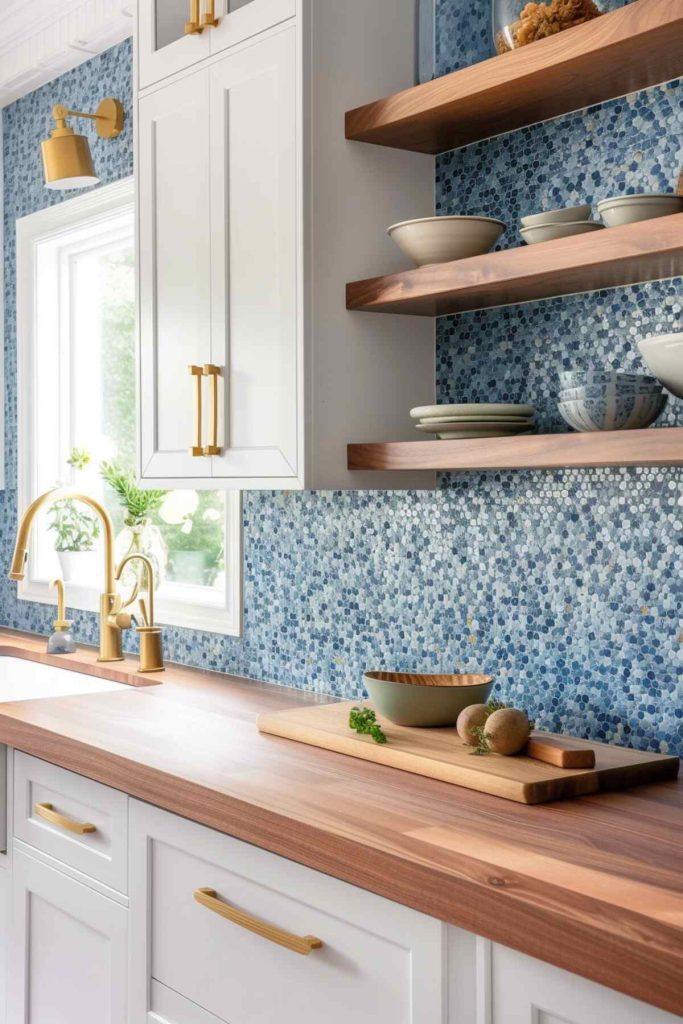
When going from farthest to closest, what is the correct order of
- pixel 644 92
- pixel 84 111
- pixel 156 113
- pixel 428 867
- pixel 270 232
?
pixel 84 111, pixel 156 113, pixel 270 232, pixel 644 92, pixel 428 867

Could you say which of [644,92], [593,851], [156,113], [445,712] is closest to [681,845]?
[593,851]

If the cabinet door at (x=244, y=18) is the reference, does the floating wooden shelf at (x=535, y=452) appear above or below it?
below

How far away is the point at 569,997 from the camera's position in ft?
3.93

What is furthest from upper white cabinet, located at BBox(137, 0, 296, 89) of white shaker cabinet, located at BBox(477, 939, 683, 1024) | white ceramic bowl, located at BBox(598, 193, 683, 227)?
white shaker cabinet, located at BBox(477, 939, 683, 1024)

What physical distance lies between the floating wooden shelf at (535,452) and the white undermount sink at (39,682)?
1.10m

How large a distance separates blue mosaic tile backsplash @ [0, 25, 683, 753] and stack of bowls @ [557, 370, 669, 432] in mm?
134

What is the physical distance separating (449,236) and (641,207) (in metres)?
0.40

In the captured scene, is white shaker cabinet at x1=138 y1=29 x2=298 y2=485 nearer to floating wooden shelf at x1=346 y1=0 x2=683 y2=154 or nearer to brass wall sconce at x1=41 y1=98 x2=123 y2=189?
floating wooden shelf at x1=346 y1=0 x2=683 y2=154

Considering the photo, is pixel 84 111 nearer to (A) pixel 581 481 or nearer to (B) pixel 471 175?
(B) pixel 471 175

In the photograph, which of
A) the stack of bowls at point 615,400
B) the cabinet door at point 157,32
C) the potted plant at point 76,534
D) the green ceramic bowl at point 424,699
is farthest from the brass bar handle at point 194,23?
the potted plant at point 76,534

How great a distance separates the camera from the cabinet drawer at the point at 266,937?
1396 mm

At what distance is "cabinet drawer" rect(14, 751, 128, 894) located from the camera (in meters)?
1.94

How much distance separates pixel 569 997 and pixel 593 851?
194mm

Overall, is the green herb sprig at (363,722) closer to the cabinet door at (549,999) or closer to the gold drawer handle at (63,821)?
the gold drawer handle at (63,821)
